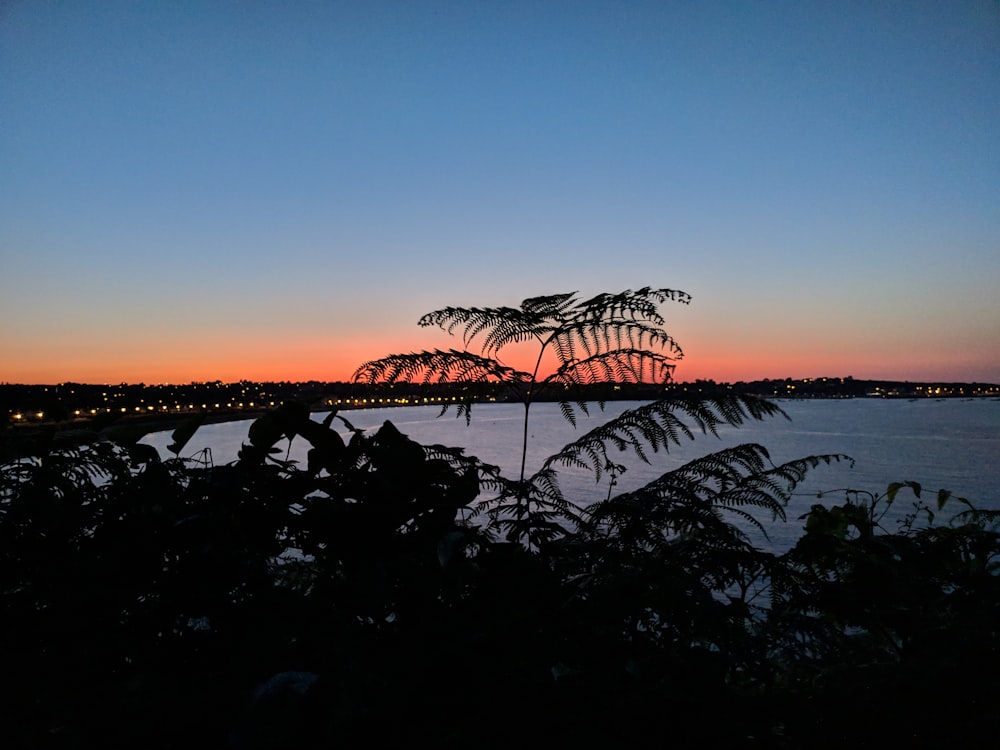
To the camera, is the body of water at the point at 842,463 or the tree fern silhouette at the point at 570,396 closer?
the tree fern silhouette at the point at 570,396

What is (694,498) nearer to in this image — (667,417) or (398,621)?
(667,417)

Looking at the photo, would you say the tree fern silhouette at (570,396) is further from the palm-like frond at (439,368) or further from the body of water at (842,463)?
the body of water at (842,463)

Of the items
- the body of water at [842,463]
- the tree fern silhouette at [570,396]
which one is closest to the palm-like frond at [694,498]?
the tree fern silhouette at [570,396]

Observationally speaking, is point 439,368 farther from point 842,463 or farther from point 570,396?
point 842,463

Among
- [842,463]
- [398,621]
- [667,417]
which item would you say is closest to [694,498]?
[667,417]

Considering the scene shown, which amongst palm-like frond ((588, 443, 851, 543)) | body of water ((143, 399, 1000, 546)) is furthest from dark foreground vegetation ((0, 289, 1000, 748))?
body of water ((143, 399, 1000, 546))

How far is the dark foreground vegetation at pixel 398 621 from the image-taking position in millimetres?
1289

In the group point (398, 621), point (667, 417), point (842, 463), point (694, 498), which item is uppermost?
point (667, 417)

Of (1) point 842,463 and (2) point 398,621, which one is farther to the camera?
(1) point 842,463

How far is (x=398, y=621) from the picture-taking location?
61.4 inches

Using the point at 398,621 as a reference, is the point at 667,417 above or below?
above

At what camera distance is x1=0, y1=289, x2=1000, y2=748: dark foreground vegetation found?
1.29 metres

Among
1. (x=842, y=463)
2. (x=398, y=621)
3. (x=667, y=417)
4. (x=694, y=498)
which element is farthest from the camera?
(x=842, y=463)

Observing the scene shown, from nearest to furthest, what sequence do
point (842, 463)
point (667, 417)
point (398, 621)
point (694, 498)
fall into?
point (398, 621) → point (694, 498) → point (667, 417) → point (842, 463)
